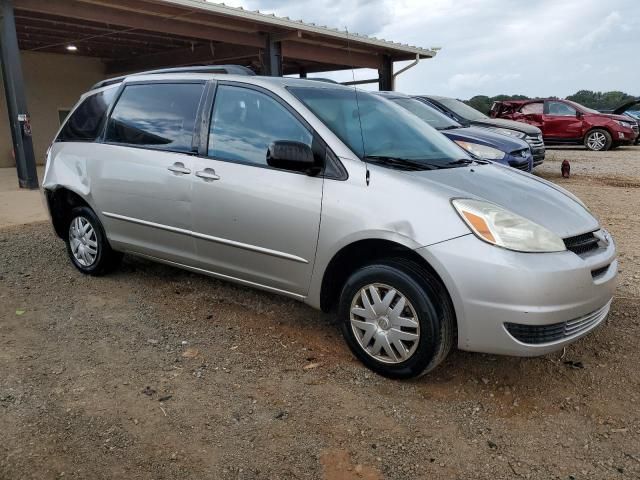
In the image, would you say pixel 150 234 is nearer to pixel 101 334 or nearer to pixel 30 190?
pixel 101 334

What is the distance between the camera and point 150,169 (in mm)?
4062

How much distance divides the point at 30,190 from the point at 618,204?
9801mm

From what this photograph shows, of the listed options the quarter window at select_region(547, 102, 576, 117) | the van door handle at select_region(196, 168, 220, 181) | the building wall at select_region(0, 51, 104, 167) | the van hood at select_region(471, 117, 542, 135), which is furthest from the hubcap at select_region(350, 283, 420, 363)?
the building wall at select_region(0, 51, 104, 167)

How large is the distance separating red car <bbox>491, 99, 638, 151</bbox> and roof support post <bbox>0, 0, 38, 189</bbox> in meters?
12.9

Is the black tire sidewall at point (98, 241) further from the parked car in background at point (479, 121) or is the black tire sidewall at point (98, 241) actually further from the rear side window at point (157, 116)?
the parked car in background at point (479, 121)

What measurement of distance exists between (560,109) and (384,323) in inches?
599

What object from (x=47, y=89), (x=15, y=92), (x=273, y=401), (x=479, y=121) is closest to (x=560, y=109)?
(x=479, y=121)

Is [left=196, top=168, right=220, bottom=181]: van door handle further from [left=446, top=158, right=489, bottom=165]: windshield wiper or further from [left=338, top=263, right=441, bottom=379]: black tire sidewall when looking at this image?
[left=446, top=158, right=489, bottom=165]: windshield wiper

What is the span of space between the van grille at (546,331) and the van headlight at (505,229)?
0.38 metres

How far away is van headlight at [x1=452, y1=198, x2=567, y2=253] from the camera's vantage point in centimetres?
272

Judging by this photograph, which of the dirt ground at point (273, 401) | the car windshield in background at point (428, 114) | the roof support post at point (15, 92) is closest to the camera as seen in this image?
the dirt ground at point (273, 401)

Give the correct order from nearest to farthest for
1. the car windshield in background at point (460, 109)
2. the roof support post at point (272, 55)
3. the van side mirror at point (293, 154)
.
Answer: the van side mirror at point (293, 154)
the car windshield in background at point (460, 109)
the roof support post at point (272, 55)

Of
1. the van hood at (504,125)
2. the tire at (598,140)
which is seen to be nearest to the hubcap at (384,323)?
the van hood at (504,125)

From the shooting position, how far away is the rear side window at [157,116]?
395cm
